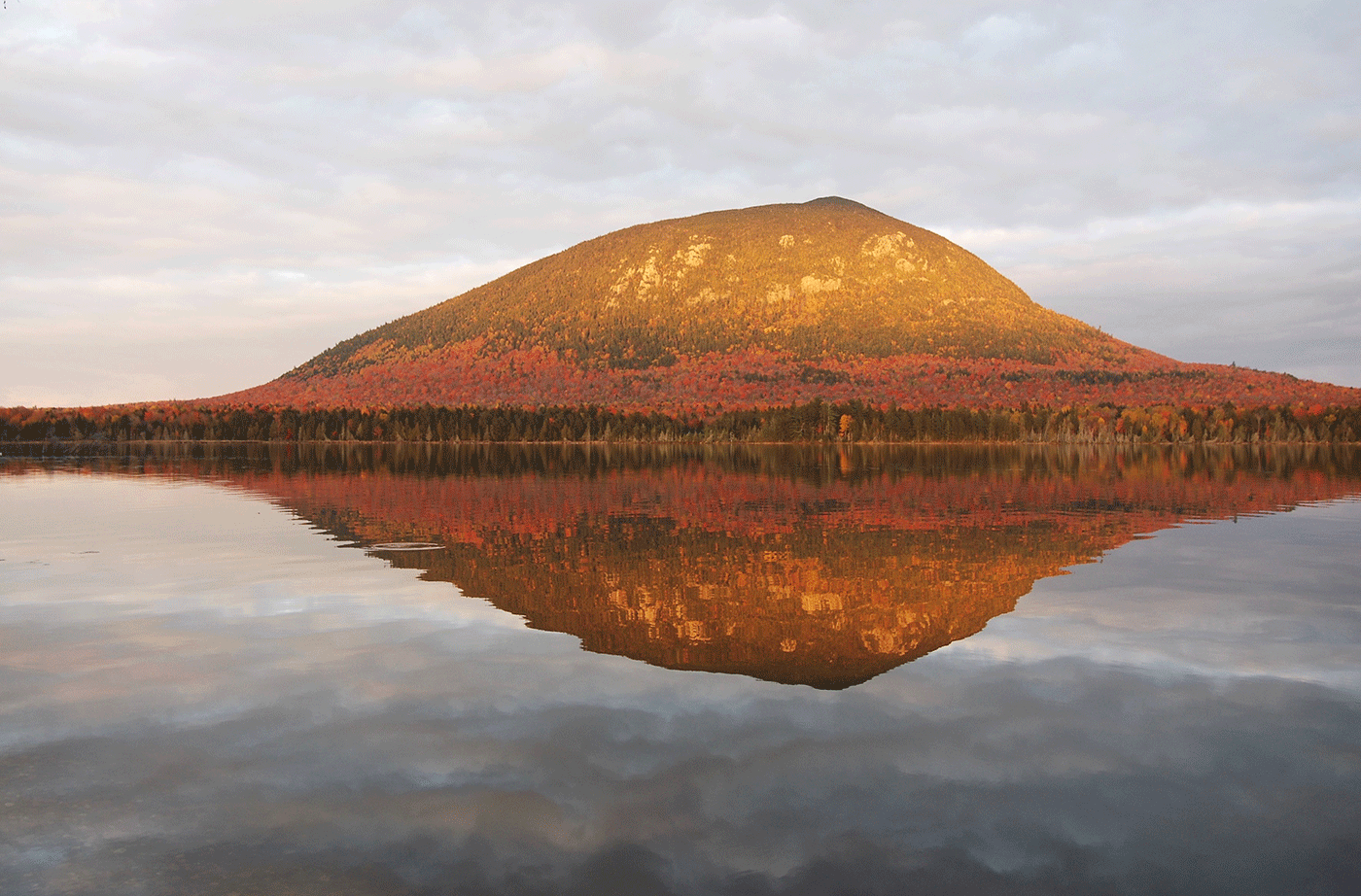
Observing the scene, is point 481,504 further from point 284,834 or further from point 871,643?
point 284,834

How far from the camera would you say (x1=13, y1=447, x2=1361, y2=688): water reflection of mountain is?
Result: 19.3 metres

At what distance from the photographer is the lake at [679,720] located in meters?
9.77

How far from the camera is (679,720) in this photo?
13.7m

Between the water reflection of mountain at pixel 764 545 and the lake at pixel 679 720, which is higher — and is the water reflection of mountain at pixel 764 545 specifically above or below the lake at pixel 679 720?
above

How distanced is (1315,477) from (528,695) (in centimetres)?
8640

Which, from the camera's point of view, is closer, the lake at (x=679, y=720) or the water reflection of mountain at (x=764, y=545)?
the lake at (x=679, y=720)

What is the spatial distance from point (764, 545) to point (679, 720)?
63.9 feet

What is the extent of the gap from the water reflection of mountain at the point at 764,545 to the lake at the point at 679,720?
0.67ft

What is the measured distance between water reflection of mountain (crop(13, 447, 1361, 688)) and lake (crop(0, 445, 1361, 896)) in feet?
0.67

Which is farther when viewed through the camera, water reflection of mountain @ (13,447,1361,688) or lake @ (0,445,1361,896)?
water reflection of mountain @ (13,447,1361,688)

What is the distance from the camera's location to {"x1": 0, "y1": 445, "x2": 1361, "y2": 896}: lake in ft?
32.1

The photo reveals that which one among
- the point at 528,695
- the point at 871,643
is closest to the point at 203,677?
the point at 528,695

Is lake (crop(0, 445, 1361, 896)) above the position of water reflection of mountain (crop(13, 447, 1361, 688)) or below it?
below

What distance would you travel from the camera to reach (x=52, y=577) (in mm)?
26828
